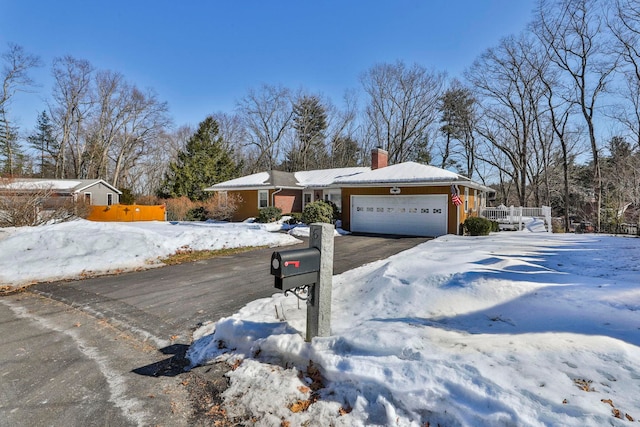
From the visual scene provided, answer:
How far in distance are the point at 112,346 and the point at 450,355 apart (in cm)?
383

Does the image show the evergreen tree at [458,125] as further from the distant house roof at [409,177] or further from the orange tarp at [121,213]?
the orange tarp at [121,213]

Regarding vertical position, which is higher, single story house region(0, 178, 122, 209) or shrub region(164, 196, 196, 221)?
single story house region(0, 178, 122, 209)

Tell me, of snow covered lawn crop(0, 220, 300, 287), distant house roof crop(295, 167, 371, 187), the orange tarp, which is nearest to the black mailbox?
snow covered lawn crop(0, 220, 300, 287)

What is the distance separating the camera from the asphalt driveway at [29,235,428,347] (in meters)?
4.65

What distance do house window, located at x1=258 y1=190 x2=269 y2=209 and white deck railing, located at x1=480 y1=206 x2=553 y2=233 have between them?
44.2 feet

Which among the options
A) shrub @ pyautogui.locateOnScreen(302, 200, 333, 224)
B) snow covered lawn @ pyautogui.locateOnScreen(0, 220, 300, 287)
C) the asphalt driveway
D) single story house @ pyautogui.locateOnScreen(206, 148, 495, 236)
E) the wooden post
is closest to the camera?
the wooden post

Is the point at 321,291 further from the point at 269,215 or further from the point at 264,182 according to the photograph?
the point at 264,182

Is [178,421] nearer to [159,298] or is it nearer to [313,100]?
[159,298]

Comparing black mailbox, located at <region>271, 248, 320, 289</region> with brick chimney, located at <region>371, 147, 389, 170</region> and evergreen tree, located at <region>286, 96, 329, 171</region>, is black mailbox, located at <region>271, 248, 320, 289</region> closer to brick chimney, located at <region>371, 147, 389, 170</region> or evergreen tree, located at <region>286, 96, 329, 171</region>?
brick chimney, located at <region>371, 147, 389, 170</region>

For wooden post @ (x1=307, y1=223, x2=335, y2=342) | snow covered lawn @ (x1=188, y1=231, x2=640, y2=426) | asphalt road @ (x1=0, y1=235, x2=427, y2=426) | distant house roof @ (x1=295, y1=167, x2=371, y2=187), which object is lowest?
asphalt road @ (x1=0, y1=235, x2=427, y2=426)

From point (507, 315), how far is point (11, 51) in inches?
1657

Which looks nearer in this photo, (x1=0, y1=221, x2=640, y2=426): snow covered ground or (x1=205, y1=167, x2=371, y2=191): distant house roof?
(x1=0, y1=221, x2=640, y2=426): snow covered ground

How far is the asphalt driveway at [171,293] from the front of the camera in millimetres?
4652

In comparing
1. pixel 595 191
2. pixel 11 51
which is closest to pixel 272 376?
pixel 595 191
